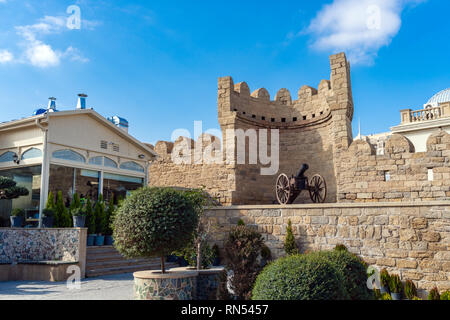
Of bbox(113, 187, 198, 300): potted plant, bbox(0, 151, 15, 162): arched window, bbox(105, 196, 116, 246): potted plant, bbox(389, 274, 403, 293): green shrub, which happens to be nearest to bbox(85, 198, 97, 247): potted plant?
bbox(105, 196, 116, 246): potted plant

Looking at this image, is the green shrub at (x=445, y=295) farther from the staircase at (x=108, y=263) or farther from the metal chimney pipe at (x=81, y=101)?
the metal chimney pipe at (x=81, y=101)

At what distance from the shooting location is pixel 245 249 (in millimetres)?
7684

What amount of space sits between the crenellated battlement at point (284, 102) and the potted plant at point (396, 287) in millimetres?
8351

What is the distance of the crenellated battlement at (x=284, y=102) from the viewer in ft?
52.1

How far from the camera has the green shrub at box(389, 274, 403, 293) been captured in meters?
8.97

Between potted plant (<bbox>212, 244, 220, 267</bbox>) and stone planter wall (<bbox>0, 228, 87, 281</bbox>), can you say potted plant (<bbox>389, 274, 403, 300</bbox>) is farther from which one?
stone planter wall (<bbox>0, 228, 87, 281</bbox>)

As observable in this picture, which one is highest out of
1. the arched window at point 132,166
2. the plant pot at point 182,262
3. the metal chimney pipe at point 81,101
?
the metal chimney pipe at point 81,101

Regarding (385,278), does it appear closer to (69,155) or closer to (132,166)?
(132,166)

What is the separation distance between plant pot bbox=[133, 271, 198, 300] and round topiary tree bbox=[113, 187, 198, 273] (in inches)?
16.0

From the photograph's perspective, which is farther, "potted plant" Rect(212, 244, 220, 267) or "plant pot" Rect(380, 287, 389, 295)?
"potted plant" Rect(212, 244, 220, 267)

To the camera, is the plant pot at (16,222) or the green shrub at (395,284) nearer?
the green shrub at (395,284)

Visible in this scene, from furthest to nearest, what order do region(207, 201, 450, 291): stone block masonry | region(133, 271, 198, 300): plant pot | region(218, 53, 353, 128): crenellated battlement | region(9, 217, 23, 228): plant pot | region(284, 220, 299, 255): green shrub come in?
1. region(218, 53, 353, 128): crenellated battlement
2. region(9, 217, 23, 228): plant pot
3. region(284, 220, 299, 255): green shrub
4. region(207, 201, 450, 291): stone block masonry
5. region(133, 271, 198, 300): plant pot

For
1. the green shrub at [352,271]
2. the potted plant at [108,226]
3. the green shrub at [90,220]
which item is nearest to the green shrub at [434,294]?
the green shrub at [352,271]

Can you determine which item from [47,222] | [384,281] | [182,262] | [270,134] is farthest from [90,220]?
[270,134]
